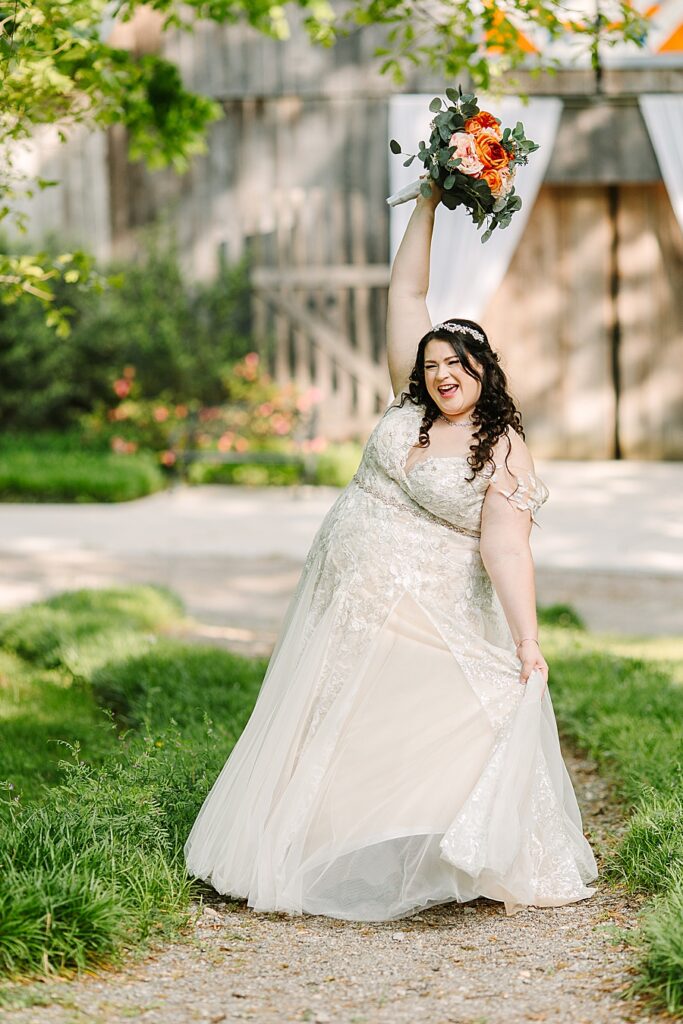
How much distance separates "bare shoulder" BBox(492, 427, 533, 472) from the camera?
3.52 m

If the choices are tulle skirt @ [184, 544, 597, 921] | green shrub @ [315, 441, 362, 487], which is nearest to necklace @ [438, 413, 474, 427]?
tulle skirt @ [184, 544, 597, 921]

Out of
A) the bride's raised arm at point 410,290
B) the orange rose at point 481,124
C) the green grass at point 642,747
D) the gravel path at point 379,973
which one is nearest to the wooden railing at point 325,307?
the green grass at point 642,747

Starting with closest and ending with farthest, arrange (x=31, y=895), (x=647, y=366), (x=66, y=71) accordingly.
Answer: (x=31, y=895) < (x=66, y=71) < (x=647, y=366)

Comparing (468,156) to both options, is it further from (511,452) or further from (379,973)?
(379,973)

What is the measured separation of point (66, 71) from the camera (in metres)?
4.82

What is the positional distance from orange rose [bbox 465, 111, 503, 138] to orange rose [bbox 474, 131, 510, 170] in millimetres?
19

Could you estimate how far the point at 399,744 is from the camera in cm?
341

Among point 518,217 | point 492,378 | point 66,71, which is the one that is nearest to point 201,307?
point 518,217

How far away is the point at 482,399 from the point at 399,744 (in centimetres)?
95

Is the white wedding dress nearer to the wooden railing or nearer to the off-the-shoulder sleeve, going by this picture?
the off-the-shoulder sleeve

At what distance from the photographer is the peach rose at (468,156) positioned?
3.64 m

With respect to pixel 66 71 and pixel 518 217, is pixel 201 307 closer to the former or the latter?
pixel 518 217

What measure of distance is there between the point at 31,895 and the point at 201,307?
30.3ft

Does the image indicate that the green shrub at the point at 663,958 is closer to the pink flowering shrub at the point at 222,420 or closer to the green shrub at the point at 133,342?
the pink flowering shrub at the point at 222,420
